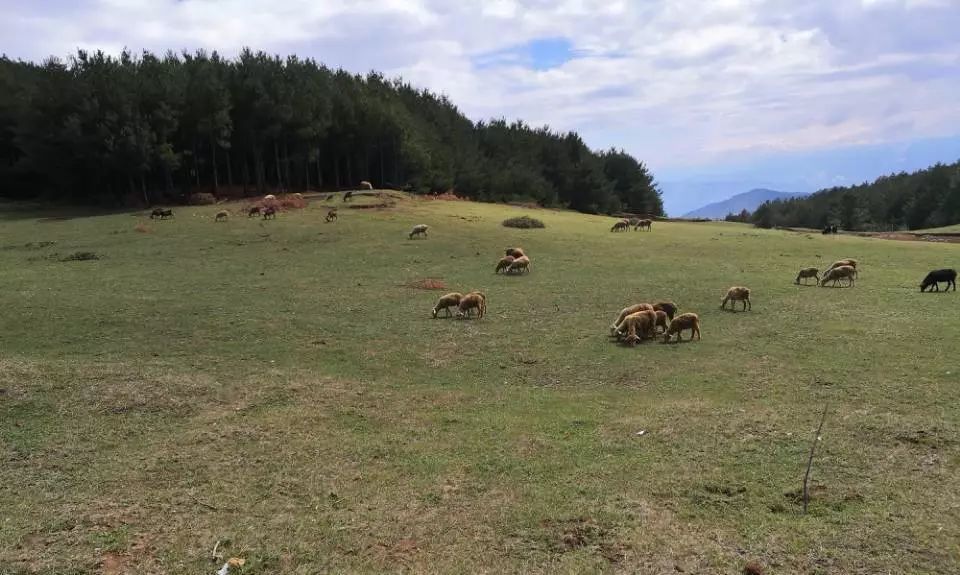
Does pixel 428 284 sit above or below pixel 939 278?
below

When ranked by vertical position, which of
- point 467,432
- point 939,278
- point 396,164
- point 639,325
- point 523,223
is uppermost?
point 396,164

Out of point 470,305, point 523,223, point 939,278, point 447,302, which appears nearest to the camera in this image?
point 470,305

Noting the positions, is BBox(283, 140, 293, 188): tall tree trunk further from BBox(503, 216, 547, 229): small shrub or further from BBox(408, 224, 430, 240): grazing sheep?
BBox(408, 224, 430, 240): grazing sheep

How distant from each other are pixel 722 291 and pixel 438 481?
55.4 feet

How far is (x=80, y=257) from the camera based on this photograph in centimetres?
2864

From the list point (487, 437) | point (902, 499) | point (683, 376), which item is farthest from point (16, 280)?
point (902, 499)

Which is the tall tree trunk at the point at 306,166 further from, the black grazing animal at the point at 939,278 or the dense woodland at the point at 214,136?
the black grazing animal at the point at 939,278

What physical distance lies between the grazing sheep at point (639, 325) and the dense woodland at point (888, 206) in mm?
71429

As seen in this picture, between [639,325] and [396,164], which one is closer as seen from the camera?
[639,325]

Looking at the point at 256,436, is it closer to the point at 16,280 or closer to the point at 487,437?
the point at 487,437

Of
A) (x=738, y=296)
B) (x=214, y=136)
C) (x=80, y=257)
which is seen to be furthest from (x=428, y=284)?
(x=214, y=136)

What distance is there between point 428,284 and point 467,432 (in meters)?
14.6

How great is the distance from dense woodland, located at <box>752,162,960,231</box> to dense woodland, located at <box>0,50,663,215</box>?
149 ft

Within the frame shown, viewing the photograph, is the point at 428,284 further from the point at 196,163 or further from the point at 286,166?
the point at 286,166
